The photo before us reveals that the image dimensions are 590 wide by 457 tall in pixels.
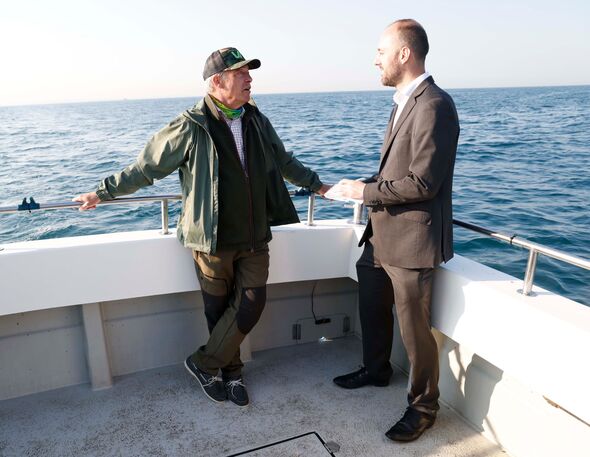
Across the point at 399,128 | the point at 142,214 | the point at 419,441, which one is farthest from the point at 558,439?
the point at 142,214

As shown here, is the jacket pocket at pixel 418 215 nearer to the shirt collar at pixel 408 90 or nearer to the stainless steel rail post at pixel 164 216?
the shirt collar at pixel 408 90

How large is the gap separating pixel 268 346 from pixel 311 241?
82 centimetres

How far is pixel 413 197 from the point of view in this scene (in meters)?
2.12

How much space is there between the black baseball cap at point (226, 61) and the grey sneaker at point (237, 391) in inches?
63.1

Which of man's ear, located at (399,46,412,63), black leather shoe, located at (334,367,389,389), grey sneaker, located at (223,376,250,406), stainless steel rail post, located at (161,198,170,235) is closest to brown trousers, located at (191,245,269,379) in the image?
grey sneaker, located at (223,376,250,406)

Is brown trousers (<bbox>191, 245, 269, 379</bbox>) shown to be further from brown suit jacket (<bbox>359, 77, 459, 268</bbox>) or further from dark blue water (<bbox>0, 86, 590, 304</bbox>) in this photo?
dark blue water (<bbox>0, 86, 590, 304</bbox>)

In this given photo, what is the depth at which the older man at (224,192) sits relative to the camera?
2.40 metres

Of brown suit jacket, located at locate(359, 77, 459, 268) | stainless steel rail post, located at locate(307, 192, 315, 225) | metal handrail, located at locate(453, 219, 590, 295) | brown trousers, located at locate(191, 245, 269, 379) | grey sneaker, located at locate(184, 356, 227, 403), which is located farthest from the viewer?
stainless steel rail post, located at locate(307, 192, 315, 225)

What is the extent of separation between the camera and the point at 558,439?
2.10 m

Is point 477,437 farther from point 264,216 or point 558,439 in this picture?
point 264,216

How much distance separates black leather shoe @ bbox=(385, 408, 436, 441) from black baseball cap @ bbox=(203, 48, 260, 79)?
181cm

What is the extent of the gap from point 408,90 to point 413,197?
49cm

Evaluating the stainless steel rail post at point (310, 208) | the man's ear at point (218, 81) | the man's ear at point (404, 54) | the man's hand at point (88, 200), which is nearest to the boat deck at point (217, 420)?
the stainless steel rail post at point (310, 208)

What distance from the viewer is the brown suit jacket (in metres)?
2.08
